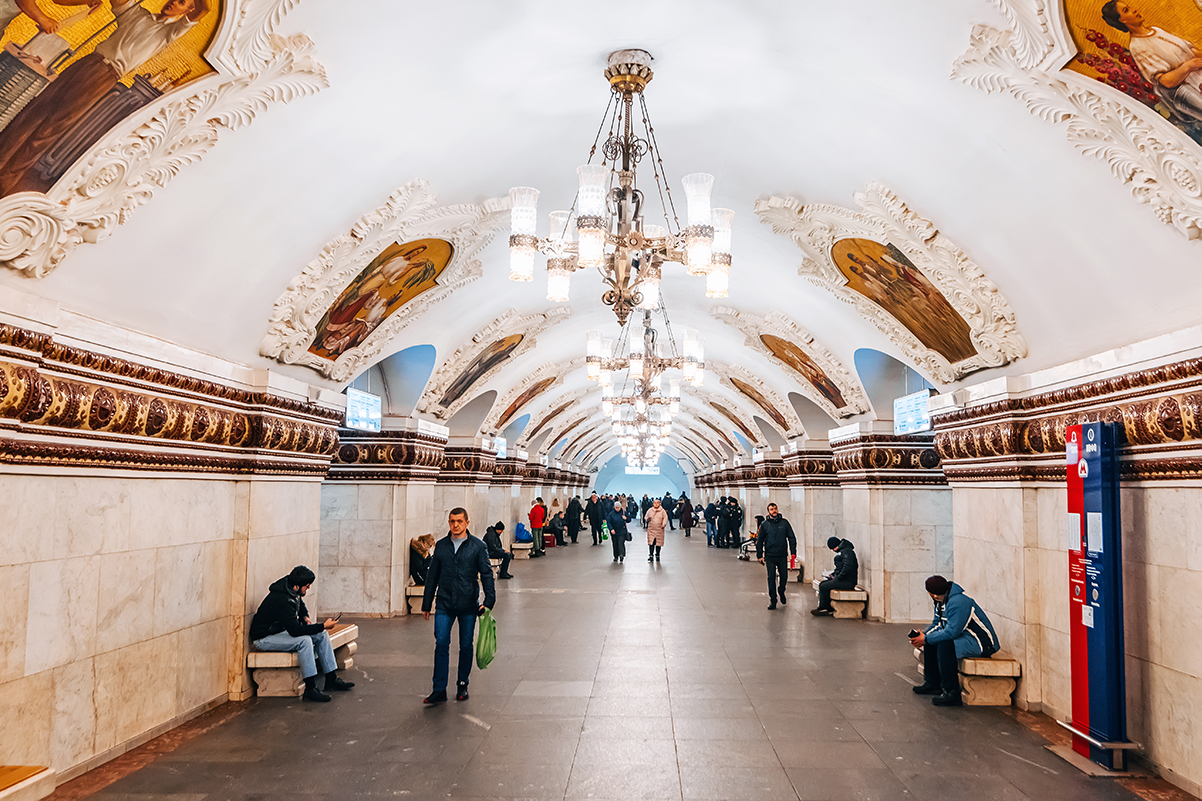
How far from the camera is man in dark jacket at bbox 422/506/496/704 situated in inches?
237

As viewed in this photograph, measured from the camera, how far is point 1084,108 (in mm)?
3936

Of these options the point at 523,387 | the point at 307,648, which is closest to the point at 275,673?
the point at 307,648

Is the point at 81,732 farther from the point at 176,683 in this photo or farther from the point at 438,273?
the point at 438,273

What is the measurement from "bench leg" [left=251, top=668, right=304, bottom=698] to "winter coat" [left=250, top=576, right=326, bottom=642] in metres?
0.28

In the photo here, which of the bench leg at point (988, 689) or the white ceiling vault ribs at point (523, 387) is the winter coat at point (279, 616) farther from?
the white ceiling vault ribs at point (523, 387)

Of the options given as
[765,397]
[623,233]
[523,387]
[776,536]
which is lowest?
[776,536]

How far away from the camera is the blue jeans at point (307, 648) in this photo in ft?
20.4

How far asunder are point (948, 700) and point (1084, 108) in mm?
4329

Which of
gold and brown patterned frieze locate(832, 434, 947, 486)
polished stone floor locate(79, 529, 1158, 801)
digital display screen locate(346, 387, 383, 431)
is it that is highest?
digital display screen locate(346, 387, 383, 431)

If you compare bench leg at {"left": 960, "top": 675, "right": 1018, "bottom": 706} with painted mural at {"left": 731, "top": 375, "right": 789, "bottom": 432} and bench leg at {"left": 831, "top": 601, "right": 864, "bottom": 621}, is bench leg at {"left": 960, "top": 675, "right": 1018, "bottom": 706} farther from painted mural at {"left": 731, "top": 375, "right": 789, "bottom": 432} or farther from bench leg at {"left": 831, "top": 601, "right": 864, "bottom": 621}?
painted mural at {"left": 731, "top": 375, "right": 789, "bottom": 432}

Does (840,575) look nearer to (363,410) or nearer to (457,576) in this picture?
(457,576)

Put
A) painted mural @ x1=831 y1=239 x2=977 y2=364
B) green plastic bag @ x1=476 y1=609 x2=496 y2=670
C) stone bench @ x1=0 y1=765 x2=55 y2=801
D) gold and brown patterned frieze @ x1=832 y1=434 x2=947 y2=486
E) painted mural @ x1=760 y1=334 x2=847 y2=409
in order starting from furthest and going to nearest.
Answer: painted mural @ x1=760 y1=334 x2=847 y2=409 → gold and brown patterned frieze @ x1=832 y1=434 x2=947 y2=486 → painted mural @ x1=831 y1=239 x2=977 y2=364 → green plastic bag @ x1=476 y1=609 x2=496 y2=670 → stone bench @ x1=0 y1=765 x2=55 y2=801

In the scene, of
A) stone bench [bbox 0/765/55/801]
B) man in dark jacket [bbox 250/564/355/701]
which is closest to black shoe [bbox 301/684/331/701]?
man in dark jacket [bbox 250/564/355/701]

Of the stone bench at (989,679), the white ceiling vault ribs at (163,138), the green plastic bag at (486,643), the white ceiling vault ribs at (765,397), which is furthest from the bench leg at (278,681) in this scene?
the white ceiling vault ribs at (765,397)
